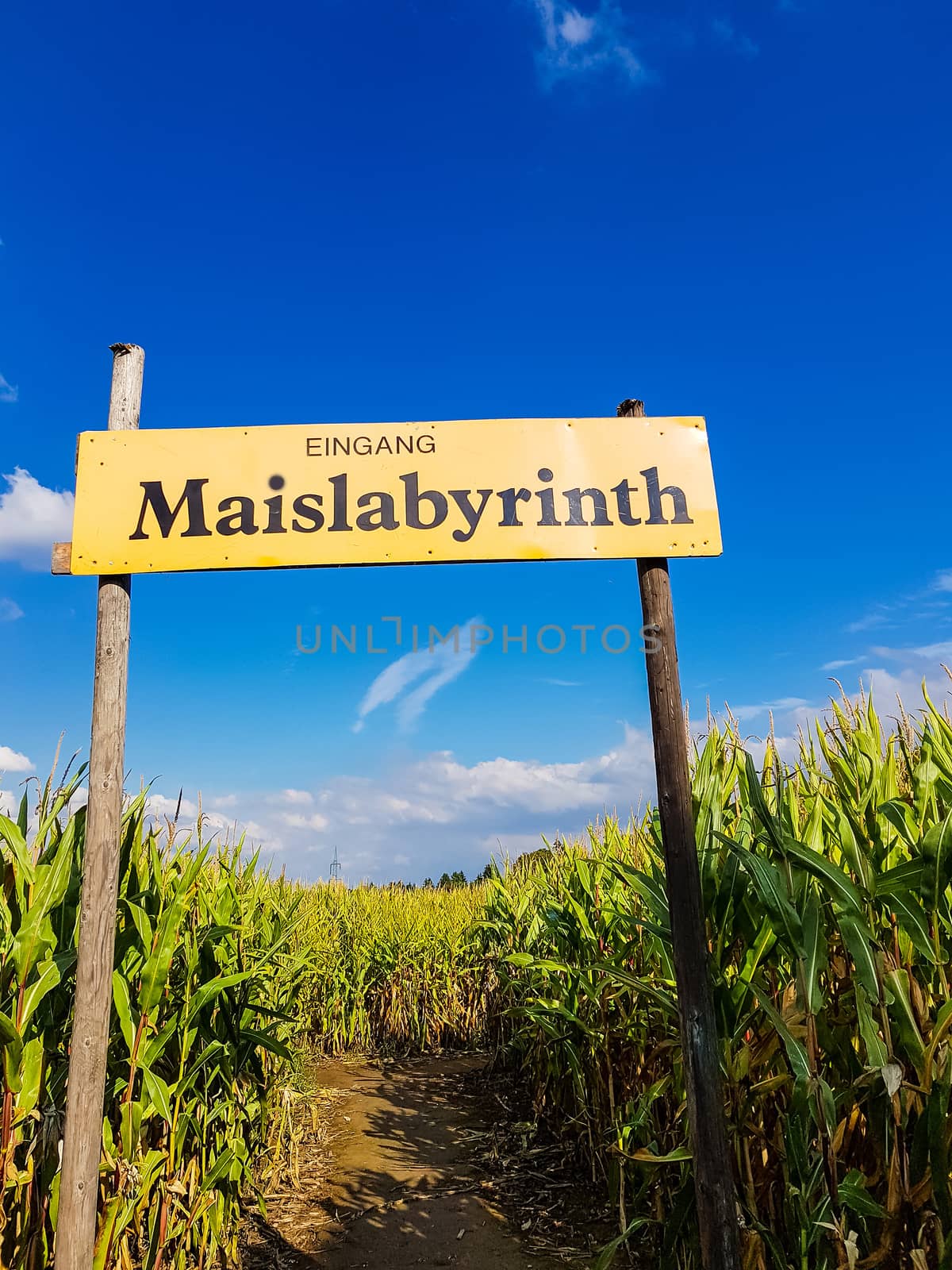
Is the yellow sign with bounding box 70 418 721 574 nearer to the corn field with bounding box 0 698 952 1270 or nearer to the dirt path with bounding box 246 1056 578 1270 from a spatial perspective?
the corn field with bounding box 0 698 952 1270

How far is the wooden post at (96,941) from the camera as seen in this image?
270 centimetres

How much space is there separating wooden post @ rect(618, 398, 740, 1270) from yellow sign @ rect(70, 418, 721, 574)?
0.28 m

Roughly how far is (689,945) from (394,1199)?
3.63 meters

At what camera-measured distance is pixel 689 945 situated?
267cm

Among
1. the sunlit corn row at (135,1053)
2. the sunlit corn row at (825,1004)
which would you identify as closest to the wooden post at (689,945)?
the sunlit corn row at (825,1004)

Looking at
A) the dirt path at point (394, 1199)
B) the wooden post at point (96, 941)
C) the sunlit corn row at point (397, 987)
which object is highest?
the wooden post at point (96, 941)

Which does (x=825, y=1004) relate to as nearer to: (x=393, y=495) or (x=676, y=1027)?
(x=676, y=1027)

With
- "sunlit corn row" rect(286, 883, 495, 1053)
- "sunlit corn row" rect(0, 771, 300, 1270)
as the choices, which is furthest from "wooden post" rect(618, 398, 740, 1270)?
"sunlit corn row" rect(286, 883, 495, 1053)

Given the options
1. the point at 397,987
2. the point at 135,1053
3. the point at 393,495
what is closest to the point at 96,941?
the point at 135,1053

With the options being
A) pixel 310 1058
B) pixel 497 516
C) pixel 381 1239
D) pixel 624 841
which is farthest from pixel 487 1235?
pixel 310 1058

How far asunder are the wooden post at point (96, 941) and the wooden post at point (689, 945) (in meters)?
2.04

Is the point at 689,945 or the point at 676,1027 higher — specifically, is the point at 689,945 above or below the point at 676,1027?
above

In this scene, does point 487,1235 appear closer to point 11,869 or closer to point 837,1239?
point 837,1239

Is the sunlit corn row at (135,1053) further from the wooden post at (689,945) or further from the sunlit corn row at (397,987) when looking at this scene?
the sunlit corn row at (397,987)
